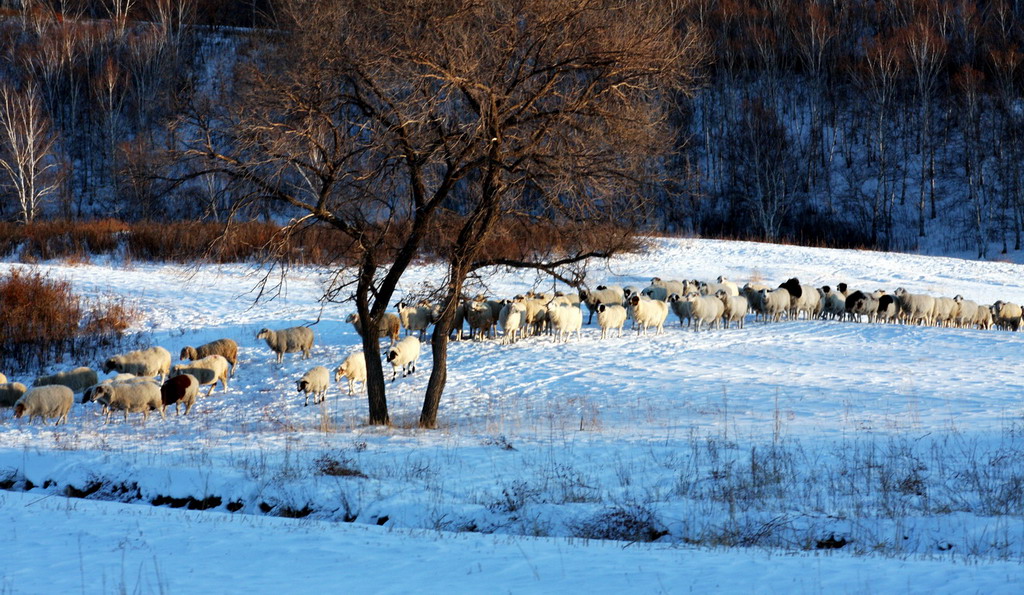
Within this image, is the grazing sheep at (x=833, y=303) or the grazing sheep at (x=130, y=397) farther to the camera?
the grazing sheep at (x=833, y=303)

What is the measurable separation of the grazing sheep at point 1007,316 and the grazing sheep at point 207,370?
23.6 m

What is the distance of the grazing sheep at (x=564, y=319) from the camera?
24.1 metres

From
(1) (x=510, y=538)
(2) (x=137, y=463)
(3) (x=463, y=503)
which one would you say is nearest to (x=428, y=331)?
(2) (x=137, y=463)

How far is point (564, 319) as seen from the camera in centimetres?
2431

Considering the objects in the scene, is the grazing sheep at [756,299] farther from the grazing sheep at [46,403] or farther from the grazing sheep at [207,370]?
the grazing sheep at [46,403]

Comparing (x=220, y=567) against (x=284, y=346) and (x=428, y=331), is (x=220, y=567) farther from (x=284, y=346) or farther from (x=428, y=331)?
(x=428, y=331)

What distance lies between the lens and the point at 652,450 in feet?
40.6

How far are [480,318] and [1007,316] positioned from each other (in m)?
17.0

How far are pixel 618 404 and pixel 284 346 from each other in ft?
32.3

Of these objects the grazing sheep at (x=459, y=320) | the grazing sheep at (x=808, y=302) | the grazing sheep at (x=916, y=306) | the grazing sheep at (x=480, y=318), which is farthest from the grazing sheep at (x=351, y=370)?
the grazing sheep at (x=916, y=306)

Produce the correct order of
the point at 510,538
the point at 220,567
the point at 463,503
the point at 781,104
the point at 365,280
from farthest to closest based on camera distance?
the point at 781,104, the point at 365,280, the point at 463,503, the point at 510,538, the point at 220,567

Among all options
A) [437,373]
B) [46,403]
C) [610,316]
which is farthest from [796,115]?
[46,403]

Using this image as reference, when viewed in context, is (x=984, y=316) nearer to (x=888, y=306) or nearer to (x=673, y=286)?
(x=888, y=306)

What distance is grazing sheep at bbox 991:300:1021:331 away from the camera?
2775 cm
